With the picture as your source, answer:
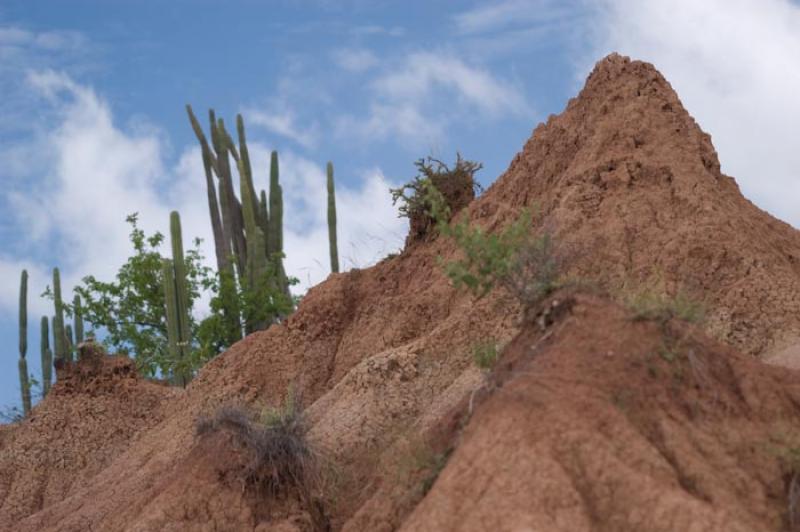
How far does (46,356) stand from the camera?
3750cm

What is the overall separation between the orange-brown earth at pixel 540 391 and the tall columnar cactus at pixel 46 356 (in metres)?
13.9

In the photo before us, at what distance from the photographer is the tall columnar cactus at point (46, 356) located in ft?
120

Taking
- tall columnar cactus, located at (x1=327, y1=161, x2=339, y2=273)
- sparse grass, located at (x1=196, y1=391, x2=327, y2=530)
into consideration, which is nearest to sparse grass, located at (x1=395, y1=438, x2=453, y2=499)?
sparse grass, located at (x1=196, y1=391, x2=327, y2=530)

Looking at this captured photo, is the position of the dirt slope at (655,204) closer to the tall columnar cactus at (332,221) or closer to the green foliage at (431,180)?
the green foliage at (431,180)

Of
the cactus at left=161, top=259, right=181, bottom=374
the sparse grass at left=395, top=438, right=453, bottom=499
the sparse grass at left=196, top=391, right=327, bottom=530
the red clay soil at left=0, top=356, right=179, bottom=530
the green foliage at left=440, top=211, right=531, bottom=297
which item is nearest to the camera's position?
the sparse grass at left=395, top=438, right=453, bottom=499

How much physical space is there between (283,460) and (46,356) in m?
25.7

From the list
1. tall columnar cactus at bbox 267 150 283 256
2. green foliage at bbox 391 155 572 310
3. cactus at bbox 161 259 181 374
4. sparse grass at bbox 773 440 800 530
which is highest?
tall columnar cactus at bbox 267 150 283 256

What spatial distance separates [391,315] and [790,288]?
5651 millimetres

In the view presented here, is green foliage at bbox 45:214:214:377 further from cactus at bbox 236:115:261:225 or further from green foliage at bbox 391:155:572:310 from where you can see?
green foliage at bbox 391:155:572:310

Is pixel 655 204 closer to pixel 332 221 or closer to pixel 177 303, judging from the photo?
pixel 177 303

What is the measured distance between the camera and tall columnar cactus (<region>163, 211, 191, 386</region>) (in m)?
29.4

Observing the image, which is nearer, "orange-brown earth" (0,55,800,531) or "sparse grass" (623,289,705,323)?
"orange-brown earth" (0,55,800,531)

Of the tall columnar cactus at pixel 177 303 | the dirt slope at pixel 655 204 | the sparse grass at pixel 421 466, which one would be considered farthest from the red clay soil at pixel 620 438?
the tall columnar cactus at pixel 177 303

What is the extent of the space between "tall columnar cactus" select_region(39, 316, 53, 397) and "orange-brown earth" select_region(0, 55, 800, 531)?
13916 millimetres
